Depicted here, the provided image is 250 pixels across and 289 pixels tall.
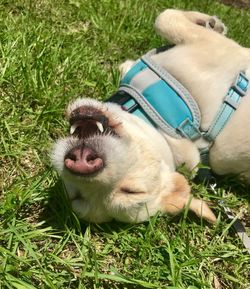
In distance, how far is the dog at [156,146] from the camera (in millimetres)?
2750

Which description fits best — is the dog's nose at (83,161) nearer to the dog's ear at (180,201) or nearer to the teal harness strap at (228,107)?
the dog's ear at (180,201)

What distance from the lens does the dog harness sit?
11.0ft

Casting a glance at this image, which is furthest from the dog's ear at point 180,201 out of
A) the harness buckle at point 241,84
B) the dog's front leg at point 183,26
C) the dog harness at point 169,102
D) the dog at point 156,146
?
the dog's front leg at point 183,26

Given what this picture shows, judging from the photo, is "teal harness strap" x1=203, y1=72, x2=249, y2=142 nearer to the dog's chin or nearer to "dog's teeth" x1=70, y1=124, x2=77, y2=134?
the dog's chin

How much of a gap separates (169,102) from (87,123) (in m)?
0.74

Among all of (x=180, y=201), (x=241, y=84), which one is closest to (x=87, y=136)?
(x=180, y=201)

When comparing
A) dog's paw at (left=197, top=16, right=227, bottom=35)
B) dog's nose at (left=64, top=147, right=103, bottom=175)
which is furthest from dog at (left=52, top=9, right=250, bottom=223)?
dog's paw at (left=197, top=16, right=227, bottom=35)

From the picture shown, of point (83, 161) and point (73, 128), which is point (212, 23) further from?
point (83, 161)

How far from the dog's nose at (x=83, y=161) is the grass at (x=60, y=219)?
464 mm

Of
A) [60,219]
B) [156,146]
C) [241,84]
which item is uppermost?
[241,84]

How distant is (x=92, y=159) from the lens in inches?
106

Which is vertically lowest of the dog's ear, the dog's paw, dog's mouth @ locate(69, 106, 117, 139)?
the dog's ear

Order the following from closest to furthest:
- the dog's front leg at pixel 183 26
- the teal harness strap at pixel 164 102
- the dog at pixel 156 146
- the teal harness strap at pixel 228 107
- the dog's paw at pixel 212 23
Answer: the dog at pixel 156 146 → the teal harness strap at pixel 164 102 → the teal harness strap at pixel 228 107 → the dog's front leg at pixel 183 26 → the dog's paw at pixel 212 23

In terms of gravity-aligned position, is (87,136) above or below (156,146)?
above
